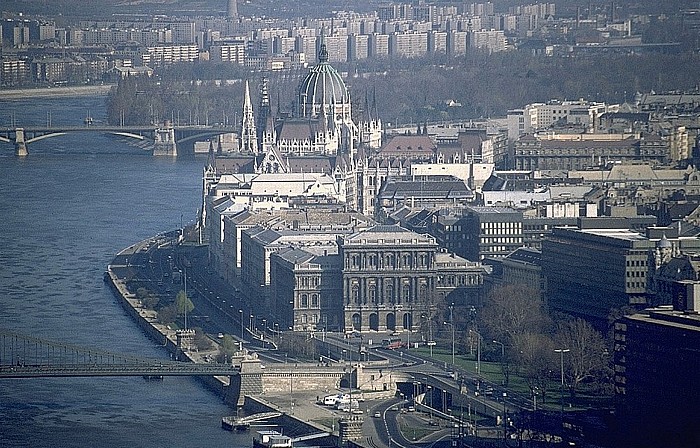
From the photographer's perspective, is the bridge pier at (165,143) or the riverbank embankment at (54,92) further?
the riverbank embankment at (54,92)

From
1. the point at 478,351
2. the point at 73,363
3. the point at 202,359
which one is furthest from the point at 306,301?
the point at 73,363

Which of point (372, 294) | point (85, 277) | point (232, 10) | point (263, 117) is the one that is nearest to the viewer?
point (372, 294)

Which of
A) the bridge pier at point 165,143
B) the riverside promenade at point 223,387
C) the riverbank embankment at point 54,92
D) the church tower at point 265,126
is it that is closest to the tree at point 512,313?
the riverside promenade at point 223,387

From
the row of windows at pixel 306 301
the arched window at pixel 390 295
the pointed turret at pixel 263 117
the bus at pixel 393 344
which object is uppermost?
the pointed turret at pixel 263 117

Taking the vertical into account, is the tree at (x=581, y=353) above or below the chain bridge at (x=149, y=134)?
above

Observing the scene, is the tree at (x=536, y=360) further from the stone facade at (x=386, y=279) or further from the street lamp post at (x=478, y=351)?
the stone facade at (x=386, y=279)

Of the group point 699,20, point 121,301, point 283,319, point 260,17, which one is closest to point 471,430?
point 283,319

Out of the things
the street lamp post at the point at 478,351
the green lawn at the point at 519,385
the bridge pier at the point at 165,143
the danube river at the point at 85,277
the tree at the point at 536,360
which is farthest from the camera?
the bridge pier at the point at 165,143

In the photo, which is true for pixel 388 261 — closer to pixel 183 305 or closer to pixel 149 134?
pixel 183 305
